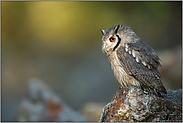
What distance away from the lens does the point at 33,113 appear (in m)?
4.35

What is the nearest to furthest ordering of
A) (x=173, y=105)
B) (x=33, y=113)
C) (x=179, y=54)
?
(x=173, y=105), (x=33, y=113), (x=179, y=54)

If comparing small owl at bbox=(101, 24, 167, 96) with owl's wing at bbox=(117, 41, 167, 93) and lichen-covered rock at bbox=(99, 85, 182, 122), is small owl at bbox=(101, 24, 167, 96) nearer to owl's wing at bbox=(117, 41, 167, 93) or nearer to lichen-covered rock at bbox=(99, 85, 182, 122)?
owl's wing at bbox=(117, 41, 167, 93)

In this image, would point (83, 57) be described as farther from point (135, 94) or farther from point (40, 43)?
point (135, 94)

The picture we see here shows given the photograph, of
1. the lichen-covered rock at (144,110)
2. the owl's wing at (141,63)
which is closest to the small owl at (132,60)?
the owl's wing at (141,63)

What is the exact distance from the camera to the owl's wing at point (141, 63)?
6.23 feet

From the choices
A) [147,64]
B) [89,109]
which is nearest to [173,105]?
[147,64]

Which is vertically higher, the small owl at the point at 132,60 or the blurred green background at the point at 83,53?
the blurred green background at the point at 83,53

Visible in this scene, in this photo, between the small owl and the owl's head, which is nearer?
the small owl

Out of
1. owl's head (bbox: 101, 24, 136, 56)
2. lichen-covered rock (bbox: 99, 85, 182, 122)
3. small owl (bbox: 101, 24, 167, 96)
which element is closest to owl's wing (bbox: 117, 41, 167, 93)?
small owl (bbox: 101, 24, 167, 96)

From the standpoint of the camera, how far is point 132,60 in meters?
1.97

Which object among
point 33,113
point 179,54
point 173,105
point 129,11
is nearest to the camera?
point 173,105

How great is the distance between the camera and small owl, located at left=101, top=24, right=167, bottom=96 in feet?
6.23

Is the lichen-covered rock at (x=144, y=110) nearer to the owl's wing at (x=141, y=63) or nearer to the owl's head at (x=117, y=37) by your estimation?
the owl's wing at (x=141, y=63)

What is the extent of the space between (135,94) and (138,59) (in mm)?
583
